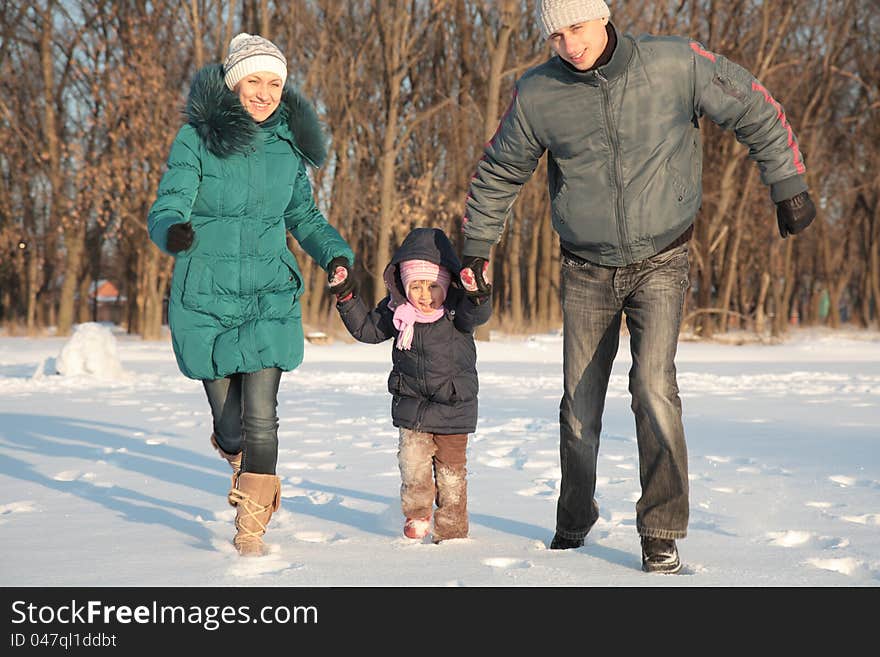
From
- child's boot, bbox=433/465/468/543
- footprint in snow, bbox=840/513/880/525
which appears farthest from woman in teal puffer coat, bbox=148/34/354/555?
footprint in snow, bbox=840/513/880/525

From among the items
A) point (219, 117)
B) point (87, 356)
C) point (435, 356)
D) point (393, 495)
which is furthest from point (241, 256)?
point (87, 356)

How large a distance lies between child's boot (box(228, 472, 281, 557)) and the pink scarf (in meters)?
0.77

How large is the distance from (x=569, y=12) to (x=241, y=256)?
153cm

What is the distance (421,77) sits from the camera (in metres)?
30.9

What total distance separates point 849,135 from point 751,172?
851 cm

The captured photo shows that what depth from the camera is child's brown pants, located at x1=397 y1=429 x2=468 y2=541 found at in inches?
165

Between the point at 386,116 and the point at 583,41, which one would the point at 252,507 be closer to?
the point at 583,41

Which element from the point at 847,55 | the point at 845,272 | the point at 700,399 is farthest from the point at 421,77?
the point at 700,399

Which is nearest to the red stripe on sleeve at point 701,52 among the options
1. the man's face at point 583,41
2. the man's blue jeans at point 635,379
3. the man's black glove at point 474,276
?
the man's face at point 583,41

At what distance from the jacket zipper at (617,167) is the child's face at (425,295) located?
94 cm

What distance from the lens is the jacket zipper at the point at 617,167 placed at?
364 cm

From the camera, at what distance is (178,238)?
3.74 metres

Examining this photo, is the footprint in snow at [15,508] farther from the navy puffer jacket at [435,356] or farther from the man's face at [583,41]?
the man's face at [583,41]

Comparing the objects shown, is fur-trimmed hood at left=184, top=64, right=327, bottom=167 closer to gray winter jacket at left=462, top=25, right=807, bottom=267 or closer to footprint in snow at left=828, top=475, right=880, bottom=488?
gray winter jacket at left=462, top=25, right=807, bottom=267
